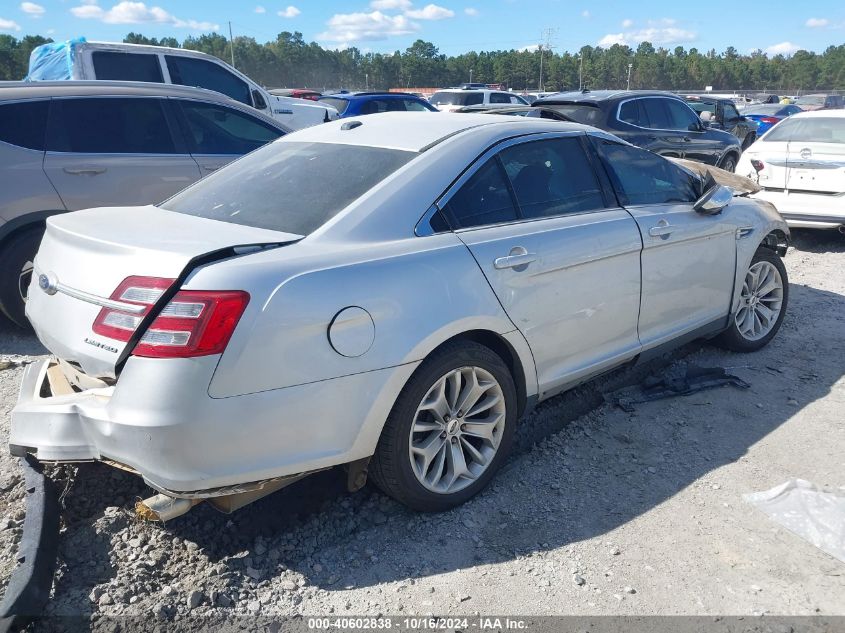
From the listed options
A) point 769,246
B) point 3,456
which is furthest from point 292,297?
point 769,246

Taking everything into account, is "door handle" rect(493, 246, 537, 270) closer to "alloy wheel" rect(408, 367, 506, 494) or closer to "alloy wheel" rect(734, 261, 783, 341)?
"alloy wheel" rect(408, 367, 506, 494)

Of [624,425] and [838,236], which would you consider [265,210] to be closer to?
[624,425]

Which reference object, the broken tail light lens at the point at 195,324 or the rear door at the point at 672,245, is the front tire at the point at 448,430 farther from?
the rear door at the point at 672,245

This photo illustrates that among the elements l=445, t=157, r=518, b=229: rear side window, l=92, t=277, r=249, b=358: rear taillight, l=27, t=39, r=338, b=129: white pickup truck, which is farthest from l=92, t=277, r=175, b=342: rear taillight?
l=27, t=39, r=338, b=129: white pickup truck

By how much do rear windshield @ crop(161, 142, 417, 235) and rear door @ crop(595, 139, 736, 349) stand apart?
153 centimetres

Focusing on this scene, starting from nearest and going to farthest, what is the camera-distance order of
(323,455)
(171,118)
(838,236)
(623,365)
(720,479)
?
(323,455) → (720,479) → (623,365) → (171,118) → (838,236)

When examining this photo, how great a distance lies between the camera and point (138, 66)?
31.1ft

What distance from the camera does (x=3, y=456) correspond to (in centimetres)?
356

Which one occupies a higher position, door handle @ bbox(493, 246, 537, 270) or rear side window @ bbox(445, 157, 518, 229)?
rear side window @ bbox(445, 157, 518, 229)

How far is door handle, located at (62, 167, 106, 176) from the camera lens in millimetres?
5382

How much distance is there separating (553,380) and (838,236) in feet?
24.1

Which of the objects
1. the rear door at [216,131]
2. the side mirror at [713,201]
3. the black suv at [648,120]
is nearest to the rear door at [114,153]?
the rear door at [216,131]

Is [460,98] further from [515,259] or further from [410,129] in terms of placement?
[515,259]

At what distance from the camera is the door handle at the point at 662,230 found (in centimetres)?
394
